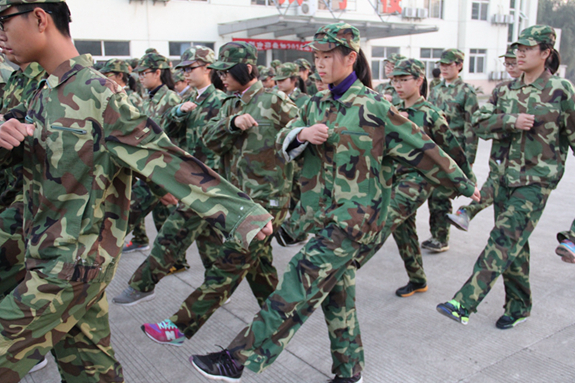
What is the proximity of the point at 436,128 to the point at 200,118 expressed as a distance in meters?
2.16

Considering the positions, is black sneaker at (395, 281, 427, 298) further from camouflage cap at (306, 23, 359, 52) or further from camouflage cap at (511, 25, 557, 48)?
camouflage cap at (306, 23, 359, 52)

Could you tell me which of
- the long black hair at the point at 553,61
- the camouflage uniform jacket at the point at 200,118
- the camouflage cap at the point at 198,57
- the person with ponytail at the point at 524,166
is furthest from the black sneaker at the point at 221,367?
the long black hair at the point at 553,61

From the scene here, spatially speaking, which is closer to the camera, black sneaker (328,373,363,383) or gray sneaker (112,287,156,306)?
black sneaker (328,373,363,383)

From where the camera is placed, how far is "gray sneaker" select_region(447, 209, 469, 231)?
174 inches

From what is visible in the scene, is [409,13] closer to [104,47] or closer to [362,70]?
[104,47]

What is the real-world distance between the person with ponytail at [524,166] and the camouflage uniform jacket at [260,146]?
57.9 inches

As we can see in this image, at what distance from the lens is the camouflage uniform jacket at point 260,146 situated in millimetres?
3859

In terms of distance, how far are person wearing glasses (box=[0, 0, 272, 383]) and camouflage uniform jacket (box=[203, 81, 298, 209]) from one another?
5.52ft

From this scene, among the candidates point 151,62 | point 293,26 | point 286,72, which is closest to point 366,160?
point 151,62

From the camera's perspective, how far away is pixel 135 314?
14.1ft

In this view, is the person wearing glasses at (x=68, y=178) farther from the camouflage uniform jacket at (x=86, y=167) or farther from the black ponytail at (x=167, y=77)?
the black ponytail at (x=167, y=77)

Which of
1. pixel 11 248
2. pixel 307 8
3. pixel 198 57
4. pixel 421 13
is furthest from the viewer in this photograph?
pixel 421 13

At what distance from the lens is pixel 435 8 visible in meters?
29.0

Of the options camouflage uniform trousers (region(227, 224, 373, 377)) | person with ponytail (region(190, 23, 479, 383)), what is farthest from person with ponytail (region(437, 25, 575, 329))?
camouflage uniform trousers (region(227, 224, 373, 377))
